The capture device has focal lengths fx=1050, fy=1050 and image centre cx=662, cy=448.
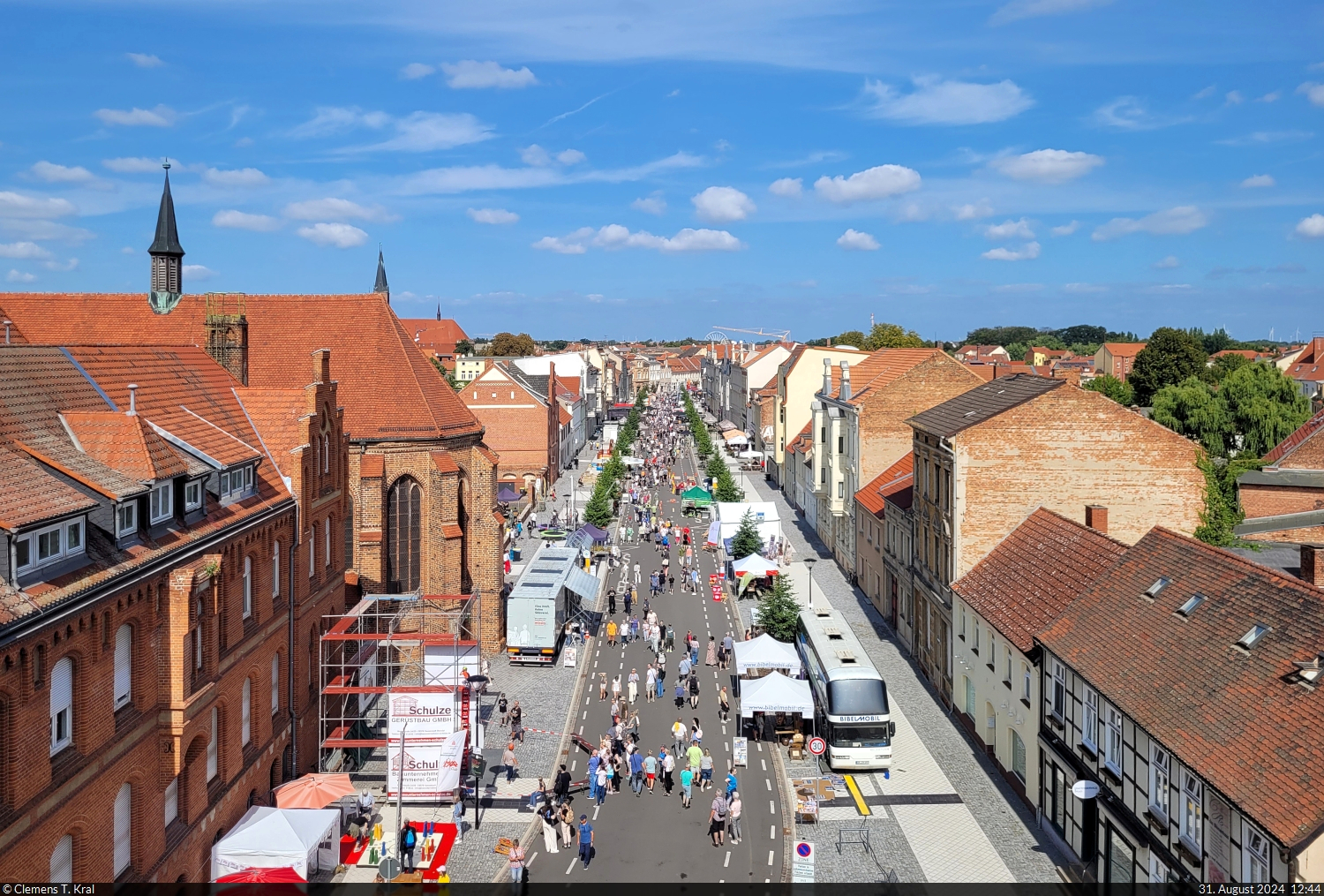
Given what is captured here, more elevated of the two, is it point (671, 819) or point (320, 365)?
point (320, 365)

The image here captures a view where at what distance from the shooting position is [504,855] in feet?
78.5

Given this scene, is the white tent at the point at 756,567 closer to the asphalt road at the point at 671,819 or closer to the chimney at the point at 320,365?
the asphalt road at the point at 671,819

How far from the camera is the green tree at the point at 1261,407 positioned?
237 ft

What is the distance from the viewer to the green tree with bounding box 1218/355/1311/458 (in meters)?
72.1

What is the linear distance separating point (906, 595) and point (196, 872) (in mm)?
27985

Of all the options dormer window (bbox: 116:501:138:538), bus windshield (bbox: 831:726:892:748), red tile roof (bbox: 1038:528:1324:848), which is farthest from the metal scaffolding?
red tile roof (bbox: 1038:528:1324:848)

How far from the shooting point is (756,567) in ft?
165

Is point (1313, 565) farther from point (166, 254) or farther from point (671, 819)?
point (166, 254)

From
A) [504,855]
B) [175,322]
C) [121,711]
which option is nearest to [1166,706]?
[504,855]

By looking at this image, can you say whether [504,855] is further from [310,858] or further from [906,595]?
[906,595]

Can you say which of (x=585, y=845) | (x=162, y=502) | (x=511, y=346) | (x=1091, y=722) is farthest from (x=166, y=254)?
(x=511, y=346)

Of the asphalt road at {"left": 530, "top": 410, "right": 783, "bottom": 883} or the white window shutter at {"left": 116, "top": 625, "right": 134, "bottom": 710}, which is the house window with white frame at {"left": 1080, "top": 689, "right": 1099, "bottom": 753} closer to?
the asphalt road at {"left": 530, "top": 410, "right": 783, "bottom": 883}

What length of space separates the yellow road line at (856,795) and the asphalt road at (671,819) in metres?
1.92

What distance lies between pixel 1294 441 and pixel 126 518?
66183mm
